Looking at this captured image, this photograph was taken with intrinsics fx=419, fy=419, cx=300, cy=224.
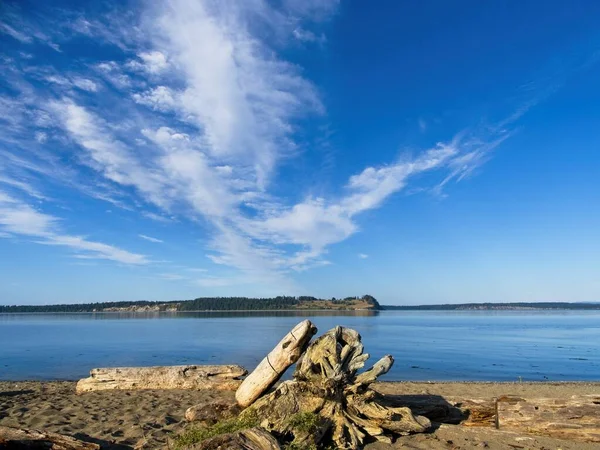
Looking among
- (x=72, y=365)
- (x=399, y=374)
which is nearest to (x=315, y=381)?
(x=399, y=374)

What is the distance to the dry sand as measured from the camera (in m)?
7.76

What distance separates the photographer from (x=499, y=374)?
23.5 metres

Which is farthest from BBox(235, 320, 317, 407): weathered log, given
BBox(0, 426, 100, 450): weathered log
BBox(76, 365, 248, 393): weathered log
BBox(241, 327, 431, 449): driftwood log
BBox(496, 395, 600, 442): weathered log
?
BBox(76, 365, 248, 393): weathered log

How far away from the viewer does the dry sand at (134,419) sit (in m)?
7.76

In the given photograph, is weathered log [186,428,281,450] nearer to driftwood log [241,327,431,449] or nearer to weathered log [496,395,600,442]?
driftwood log [241,327,431,449]

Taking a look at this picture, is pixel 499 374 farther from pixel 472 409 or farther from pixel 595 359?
pixel 472 409

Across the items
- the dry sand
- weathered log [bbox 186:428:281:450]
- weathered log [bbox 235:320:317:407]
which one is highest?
weathered log [bbox 235:320:317:407]

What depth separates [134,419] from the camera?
9.84 metres

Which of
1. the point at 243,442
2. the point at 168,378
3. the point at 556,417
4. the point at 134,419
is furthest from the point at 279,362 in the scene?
the point at 168,378

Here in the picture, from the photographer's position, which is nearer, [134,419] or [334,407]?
[334,407]

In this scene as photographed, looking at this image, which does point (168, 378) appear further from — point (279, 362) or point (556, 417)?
point (556, 417)

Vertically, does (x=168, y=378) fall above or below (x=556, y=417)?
below

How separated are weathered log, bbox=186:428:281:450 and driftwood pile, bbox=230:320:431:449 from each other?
687 mm

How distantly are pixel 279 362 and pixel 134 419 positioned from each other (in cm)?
378
